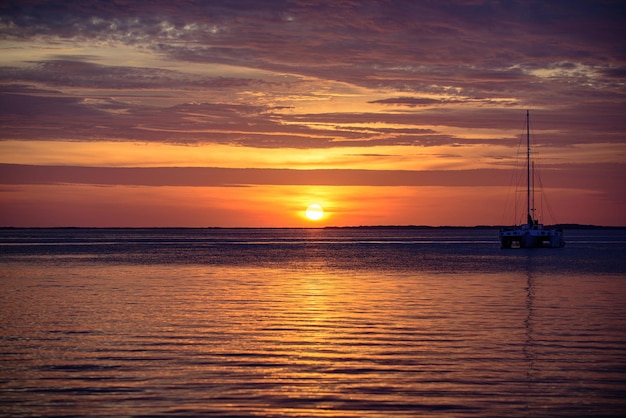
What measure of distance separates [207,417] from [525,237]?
92.2 meters

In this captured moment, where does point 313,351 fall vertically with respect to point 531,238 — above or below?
below

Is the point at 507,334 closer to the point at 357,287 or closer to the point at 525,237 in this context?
the point at 357,287

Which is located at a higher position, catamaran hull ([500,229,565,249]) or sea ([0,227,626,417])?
catamaran hull ([500,229,565,249])

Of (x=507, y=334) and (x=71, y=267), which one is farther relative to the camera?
(x=71, y=267)

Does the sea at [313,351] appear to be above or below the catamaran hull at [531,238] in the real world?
below

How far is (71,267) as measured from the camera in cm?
6281

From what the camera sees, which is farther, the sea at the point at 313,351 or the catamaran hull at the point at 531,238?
the catamaran hull at the point at 531,238

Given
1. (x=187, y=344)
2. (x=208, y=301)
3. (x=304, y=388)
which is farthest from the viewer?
(x=208, y=301)

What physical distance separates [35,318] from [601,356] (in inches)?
746

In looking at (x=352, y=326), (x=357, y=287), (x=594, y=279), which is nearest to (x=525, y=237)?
(x=594, y=279)

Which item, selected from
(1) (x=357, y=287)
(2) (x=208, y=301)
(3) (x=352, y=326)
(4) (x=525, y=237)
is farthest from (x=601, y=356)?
(4) (x=525, y=237)

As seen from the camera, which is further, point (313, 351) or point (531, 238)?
point (531, 238)

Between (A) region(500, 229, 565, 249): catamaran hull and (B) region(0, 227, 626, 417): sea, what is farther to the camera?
(A) region(500, 229, 565, 249): catamaran hull

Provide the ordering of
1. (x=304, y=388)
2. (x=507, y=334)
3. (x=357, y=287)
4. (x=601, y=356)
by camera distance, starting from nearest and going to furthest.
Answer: (x=304, y=388) → (x=601, y=356) → (x=507, y=334) → (x=357, y=287)
